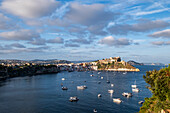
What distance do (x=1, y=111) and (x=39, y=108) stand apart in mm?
15042

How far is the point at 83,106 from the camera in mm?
68188

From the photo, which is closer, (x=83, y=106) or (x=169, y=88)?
(x=169, y=88)

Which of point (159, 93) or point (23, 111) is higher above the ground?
point (159, 93)

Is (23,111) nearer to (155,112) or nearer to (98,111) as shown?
(98,111)

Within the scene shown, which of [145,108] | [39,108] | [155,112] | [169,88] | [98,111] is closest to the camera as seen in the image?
[155,112]

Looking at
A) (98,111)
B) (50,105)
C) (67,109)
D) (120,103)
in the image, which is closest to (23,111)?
(50,105)

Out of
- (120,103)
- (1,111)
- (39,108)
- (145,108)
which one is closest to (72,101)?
(39,108)

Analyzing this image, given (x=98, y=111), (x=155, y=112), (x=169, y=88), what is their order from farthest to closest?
(x=98, y=111), (x=169, y=88), (x=155, y=112)

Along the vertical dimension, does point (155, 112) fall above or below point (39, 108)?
above

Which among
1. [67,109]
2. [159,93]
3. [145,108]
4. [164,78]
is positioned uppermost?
A: [164,78]

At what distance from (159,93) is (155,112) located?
5.91 m

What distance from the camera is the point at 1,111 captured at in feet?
206

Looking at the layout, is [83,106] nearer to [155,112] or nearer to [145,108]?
[145,108]

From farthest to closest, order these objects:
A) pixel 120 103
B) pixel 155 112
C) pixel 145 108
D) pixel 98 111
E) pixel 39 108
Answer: pixel 120 103
pixel 39 108
pixel 98 111
pixel 145 108
pixel 155 112
